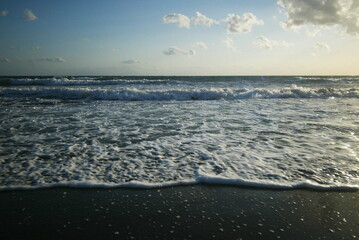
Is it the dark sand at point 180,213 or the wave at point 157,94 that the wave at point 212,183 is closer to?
the dark sand at point 180,213

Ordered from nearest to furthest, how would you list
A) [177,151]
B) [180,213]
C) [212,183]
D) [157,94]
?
[180,213]
[212,183]
[177,151]
[157,94]

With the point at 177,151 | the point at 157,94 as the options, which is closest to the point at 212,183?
the point at 177,151

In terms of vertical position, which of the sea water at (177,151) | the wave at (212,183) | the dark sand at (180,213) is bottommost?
the dark sand at (180,213)

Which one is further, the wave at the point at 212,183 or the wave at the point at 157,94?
the wave at the point at 157,94

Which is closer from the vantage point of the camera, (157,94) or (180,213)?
(180,213)

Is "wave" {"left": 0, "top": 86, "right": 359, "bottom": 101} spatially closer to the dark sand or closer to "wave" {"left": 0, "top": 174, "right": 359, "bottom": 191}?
"wave" {"left": 0, "top": 174, "right": 359, "bottom": 191}

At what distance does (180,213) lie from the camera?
266 centimetres

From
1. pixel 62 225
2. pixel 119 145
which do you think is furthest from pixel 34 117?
pixel 62 225

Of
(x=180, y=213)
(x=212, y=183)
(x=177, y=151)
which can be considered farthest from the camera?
(x=177, y=151)

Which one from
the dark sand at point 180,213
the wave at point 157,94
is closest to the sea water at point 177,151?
the dark sand at point 180,213

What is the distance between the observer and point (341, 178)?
350cm

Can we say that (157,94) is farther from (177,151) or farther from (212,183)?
(212,183)

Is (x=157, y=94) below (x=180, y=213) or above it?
above

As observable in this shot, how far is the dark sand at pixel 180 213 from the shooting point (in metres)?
2.31
